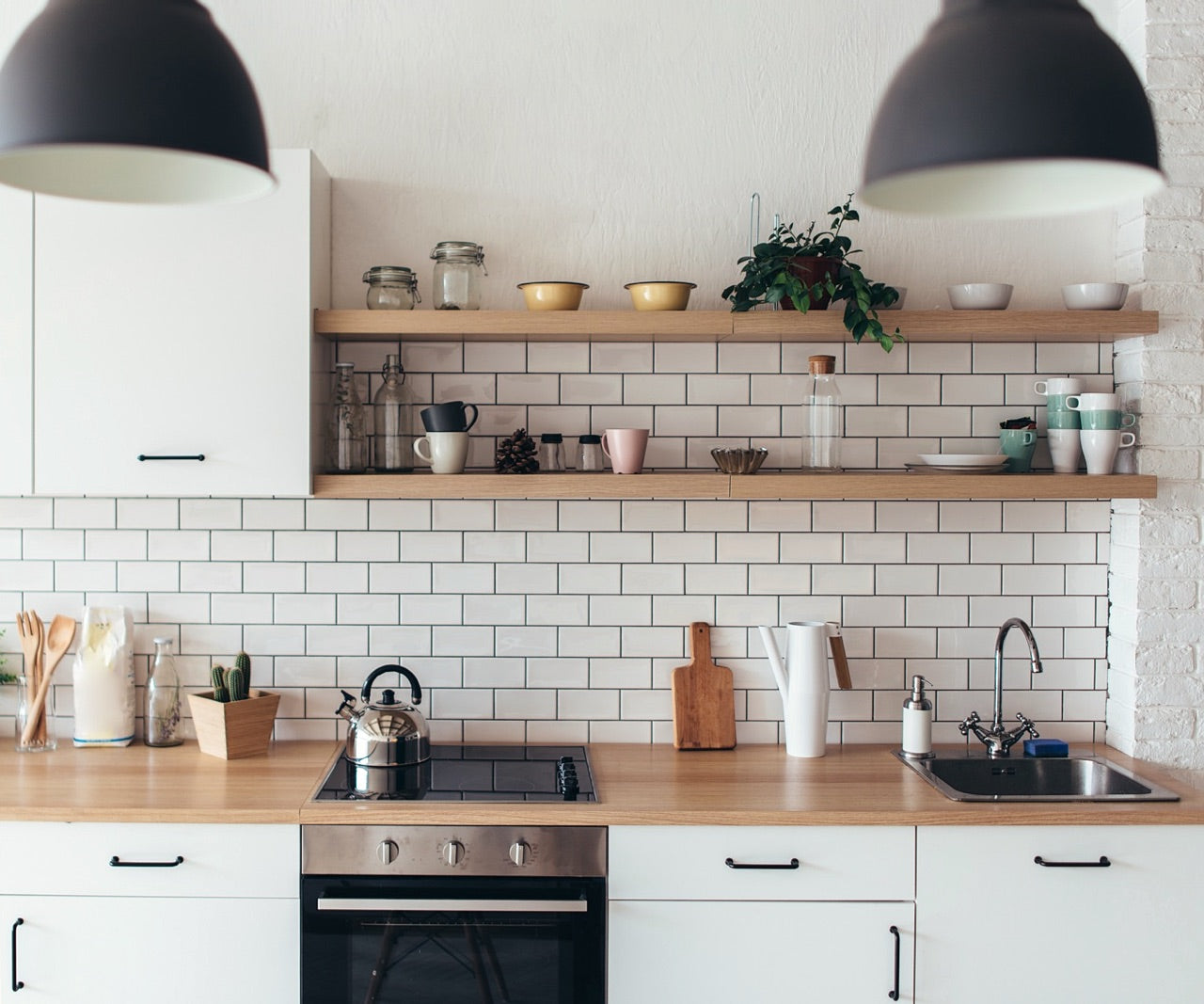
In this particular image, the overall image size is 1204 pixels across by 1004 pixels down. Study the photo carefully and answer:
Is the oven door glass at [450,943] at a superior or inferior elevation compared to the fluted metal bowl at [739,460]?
inferior

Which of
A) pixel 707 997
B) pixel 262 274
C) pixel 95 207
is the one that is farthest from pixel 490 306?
pixel 707 997

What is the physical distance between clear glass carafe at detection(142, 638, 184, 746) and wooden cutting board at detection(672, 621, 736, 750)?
1.32m

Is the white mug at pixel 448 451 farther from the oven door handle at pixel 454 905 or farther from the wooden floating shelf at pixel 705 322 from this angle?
the oven door handle at pixel 454 905

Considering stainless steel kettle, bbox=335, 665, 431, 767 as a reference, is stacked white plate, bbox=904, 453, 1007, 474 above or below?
above

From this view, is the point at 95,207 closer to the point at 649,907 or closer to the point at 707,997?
the point at 649,907

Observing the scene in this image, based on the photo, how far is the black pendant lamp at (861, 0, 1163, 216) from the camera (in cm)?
111

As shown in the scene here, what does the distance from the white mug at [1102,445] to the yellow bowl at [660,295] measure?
1074 millimetres

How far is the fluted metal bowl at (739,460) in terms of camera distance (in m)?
2.68

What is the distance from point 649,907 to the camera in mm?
2359

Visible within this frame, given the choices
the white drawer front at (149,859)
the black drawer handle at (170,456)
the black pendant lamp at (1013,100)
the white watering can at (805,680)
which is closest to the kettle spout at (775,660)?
the white watering can at (805,680)

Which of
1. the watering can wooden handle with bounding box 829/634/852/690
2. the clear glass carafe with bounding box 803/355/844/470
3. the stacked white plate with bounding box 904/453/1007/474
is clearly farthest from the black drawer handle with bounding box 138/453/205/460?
the stacked white plate with bounding box 904/453/1007/474

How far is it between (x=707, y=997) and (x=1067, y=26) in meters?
2.02

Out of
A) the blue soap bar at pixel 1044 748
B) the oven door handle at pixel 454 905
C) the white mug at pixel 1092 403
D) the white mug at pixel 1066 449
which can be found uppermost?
the white mug at pixel 1092 403

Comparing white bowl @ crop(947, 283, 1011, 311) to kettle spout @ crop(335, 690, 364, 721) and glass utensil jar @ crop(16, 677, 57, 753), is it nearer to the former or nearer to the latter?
kettle spout @ crop(335, 690, 364, 721)
